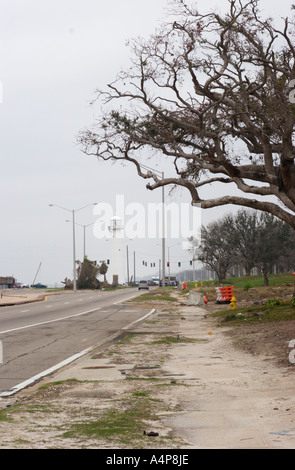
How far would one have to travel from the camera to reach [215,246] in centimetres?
9300

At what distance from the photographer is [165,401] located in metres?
9.30

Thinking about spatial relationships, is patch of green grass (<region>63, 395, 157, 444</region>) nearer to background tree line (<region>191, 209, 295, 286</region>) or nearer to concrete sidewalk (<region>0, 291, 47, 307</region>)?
concrete sidewalk (<region>0, 291, 47, 307</region>)

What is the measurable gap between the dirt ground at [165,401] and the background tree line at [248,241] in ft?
177

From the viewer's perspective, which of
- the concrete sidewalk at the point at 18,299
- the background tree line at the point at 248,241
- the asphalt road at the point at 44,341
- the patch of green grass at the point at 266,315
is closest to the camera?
the asphalt road at the point at 44,341

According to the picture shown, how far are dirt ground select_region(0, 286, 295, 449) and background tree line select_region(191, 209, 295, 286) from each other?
53.8 metres

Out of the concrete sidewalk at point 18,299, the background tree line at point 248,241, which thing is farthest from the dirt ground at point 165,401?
the background tree line at point 248,241

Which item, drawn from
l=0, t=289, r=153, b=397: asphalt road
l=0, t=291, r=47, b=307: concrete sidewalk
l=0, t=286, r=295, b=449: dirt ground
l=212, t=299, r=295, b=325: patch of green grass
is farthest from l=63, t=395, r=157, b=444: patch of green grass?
l=0, t=291, r=47, b=307: concrete sidewalk

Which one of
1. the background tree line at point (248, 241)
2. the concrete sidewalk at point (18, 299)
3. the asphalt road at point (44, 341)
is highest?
the background tree line at point (248, 241)

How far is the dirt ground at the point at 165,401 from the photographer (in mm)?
6848

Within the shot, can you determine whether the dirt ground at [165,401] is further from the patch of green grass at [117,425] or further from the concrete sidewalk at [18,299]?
the concrete sidewalk at [18,299]

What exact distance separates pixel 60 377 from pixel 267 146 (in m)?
11.8

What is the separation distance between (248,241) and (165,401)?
70.1 metres

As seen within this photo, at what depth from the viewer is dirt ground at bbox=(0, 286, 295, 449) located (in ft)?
22.5

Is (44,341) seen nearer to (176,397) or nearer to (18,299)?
(176,397)
